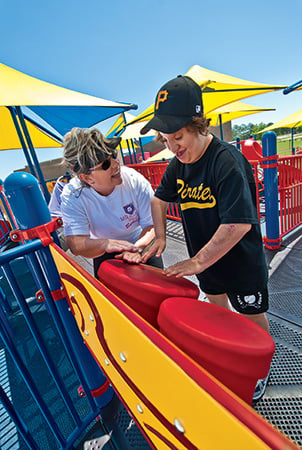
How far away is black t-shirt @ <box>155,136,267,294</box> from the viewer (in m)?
1.17

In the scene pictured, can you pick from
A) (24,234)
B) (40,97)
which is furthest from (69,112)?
(24,234)

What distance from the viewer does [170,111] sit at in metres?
1.23

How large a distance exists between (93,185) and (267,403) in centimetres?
218

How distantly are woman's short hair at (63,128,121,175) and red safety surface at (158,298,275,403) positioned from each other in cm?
129

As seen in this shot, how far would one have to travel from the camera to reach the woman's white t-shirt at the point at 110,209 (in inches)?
74.3

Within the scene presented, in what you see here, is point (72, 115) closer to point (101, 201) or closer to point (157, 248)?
point (101, 201)

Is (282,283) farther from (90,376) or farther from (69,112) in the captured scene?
(69,112)

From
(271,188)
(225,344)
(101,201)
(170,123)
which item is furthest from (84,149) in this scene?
(271,188)

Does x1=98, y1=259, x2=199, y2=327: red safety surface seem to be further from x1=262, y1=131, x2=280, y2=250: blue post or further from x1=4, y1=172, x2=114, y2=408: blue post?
x1=262, y1=131, x2=280, y2=250: blue post

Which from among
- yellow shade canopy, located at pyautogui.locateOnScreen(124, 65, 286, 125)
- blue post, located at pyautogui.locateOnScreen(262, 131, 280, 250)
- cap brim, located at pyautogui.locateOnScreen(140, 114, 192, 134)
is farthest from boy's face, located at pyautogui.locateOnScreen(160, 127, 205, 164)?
yellow shade canopy, located at pyautogui.locateOnScreen(124, 65, 286, 125)

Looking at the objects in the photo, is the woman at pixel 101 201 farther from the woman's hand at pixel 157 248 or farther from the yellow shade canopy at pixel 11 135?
the yellow shade canopy at pixel 11 135

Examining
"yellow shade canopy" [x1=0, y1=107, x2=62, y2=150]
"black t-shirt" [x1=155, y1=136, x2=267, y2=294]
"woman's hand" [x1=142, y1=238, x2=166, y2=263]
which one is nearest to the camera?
"black t-shirt" [x1=155, y1=136, x2=267, y2=294]

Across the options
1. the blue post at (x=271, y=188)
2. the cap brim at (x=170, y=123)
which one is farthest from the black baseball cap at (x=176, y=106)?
the blue post at (x=271, y=188)

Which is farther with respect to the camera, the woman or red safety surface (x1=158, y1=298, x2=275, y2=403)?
the woman
